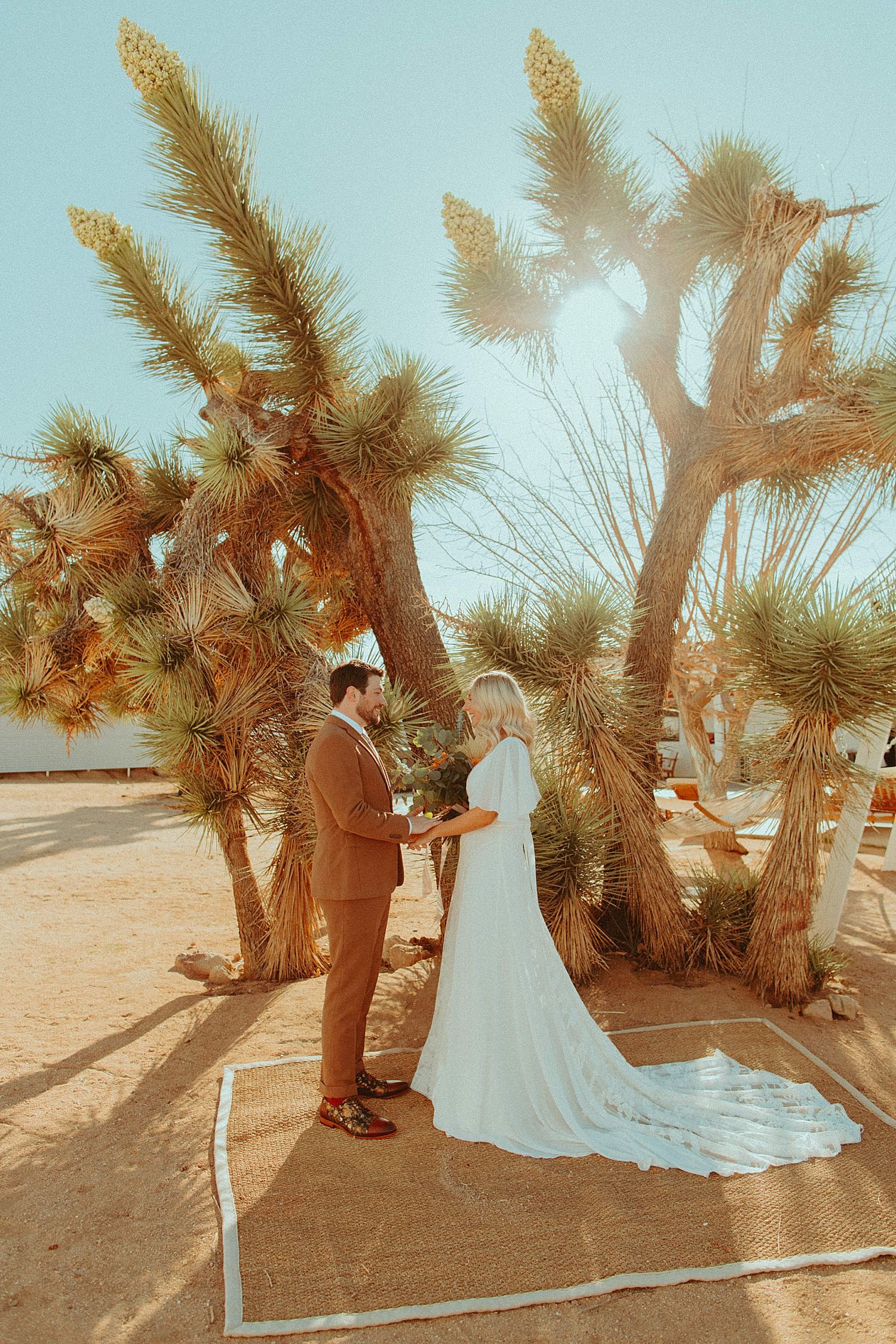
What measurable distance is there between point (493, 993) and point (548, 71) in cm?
499

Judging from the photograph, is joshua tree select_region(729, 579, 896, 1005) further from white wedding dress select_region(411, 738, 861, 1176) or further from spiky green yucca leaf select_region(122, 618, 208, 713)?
spiky green yucca leaf select_region(122, 618, 208, 713)

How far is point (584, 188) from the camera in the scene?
16.9 feet

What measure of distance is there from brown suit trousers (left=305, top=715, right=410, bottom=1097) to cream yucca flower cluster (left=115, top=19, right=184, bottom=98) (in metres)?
3.66

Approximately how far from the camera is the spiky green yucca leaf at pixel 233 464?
4789 millimetres

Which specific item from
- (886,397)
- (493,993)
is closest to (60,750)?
(493,993)

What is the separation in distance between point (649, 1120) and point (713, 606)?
9.44 feet

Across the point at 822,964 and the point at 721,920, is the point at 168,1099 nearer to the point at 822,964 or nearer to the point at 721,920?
the point at 721,920

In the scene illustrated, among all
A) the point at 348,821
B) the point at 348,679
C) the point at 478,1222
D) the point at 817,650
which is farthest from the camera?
the point at 817,650

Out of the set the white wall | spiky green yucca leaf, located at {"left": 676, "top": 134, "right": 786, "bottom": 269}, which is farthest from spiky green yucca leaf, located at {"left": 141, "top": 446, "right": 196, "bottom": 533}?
the white wall

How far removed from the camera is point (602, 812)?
17.3ft

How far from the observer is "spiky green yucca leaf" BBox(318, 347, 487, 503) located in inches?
199

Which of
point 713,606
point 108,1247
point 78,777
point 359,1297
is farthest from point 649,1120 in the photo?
point 78,777

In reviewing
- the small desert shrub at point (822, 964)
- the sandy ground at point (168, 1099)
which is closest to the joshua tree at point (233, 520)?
the sandy ground at point (168, 1099)

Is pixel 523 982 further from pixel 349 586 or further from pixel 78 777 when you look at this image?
pixel 78 777
